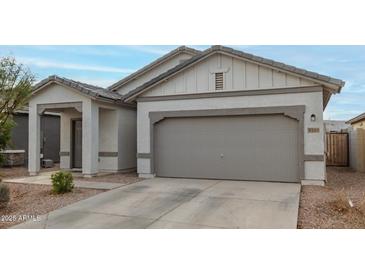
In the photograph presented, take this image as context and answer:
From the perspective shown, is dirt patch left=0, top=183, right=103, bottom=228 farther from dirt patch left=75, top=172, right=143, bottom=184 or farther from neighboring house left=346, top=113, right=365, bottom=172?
neighboring house left=346, top=113, right=365, bottom=172

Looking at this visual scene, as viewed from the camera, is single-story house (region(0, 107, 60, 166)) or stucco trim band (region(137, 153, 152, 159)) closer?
stucco trim band (region(137, 153, 152, 159))

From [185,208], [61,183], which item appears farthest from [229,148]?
[61,183]

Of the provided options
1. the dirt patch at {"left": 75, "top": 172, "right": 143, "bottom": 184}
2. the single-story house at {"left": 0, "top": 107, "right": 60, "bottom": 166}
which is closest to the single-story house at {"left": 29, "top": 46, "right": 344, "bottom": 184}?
the dirt patch at {"left": 75, "top": 172, "right": 143, "bottom": 184}

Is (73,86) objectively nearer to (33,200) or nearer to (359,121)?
(33,200)

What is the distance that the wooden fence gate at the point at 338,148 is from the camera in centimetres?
1650

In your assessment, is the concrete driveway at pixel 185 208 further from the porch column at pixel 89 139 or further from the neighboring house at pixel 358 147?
the neighboring house at pixel 358 147

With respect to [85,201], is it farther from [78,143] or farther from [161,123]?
[78,143]

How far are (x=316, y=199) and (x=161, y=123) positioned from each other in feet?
20.6

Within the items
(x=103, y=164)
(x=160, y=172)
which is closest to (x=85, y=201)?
(x=160, y=172)

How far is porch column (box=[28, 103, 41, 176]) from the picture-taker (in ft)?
41.3

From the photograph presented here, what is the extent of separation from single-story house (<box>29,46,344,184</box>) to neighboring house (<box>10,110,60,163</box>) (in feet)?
18.4

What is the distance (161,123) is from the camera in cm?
1196

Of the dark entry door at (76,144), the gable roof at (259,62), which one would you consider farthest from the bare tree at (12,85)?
the dark entry door at (76,144)
